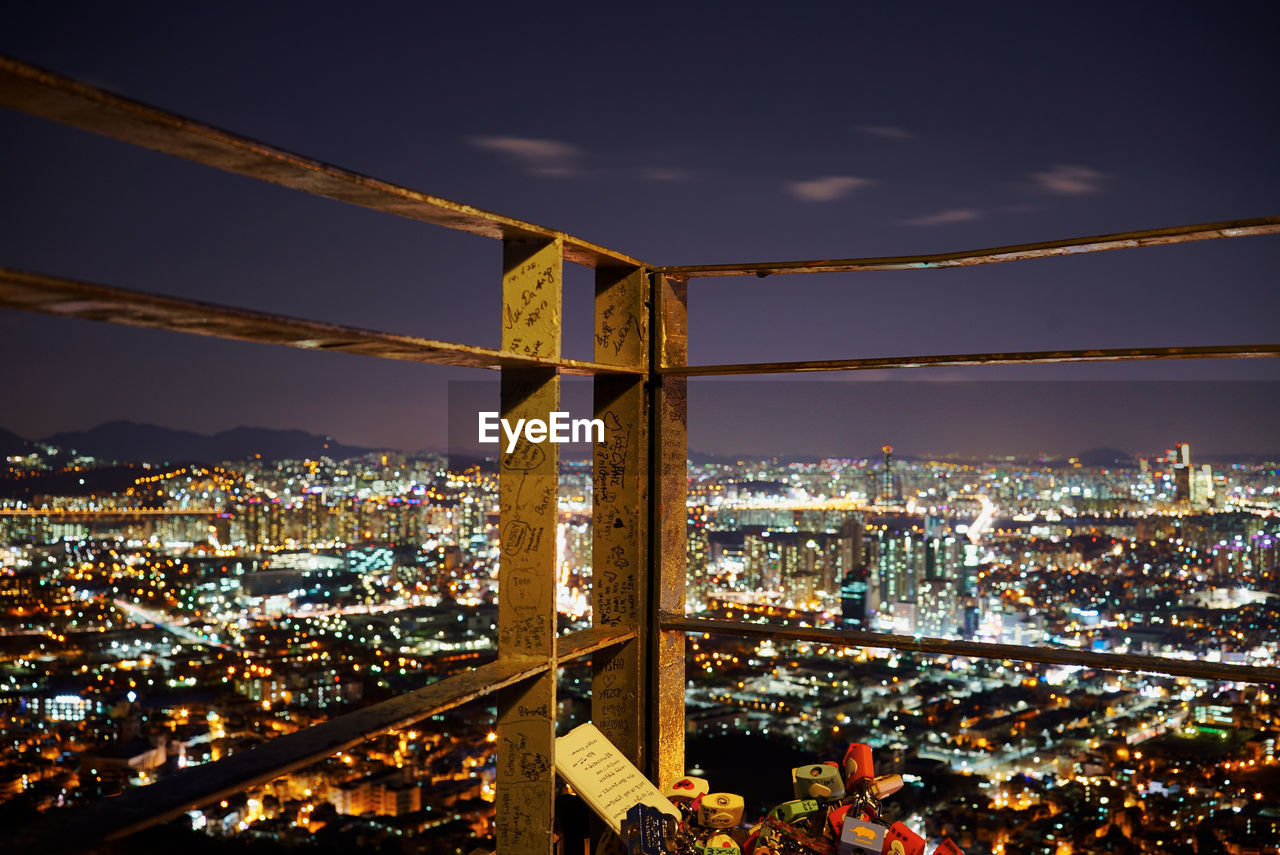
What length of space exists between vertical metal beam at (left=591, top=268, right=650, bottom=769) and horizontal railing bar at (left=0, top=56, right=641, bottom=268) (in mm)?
696

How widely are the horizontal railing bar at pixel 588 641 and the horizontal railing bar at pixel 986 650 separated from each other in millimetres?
160

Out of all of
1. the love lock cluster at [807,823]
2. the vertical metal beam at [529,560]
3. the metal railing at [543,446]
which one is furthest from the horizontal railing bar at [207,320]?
the love lock cluster at [807,823]

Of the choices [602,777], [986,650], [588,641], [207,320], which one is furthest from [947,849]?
[207,320]

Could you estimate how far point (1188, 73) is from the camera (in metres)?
8.09

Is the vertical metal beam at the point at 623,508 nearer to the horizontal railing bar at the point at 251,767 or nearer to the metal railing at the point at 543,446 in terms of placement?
the metal railing at the point at 543,446

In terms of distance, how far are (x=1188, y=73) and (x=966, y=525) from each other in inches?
197

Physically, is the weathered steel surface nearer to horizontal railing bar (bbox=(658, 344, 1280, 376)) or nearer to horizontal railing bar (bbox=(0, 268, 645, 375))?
horizontal railing bar (bbox=(0, 268, 645, 375))

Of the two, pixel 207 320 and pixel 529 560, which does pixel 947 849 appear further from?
pixel 207 320

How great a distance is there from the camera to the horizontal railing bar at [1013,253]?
7.61 ft

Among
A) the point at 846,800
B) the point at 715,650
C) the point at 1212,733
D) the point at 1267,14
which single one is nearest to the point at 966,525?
the point at 1212,733

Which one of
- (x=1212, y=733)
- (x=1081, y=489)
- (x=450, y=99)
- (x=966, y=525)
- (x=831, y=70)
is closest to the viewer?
(x=1081, y=489)

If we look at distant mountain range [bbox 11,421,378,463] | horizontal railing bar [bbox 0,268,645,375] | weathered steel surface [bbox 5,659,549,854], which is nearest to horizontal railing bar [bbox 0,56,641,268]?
horizontal railing bar [bbox 0,268,645,375]

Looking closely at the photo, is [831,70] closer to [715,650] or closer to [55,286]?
[715,650]

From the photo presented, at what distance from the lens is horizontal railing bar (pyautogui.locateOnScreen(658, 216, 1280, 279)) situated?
232cm
